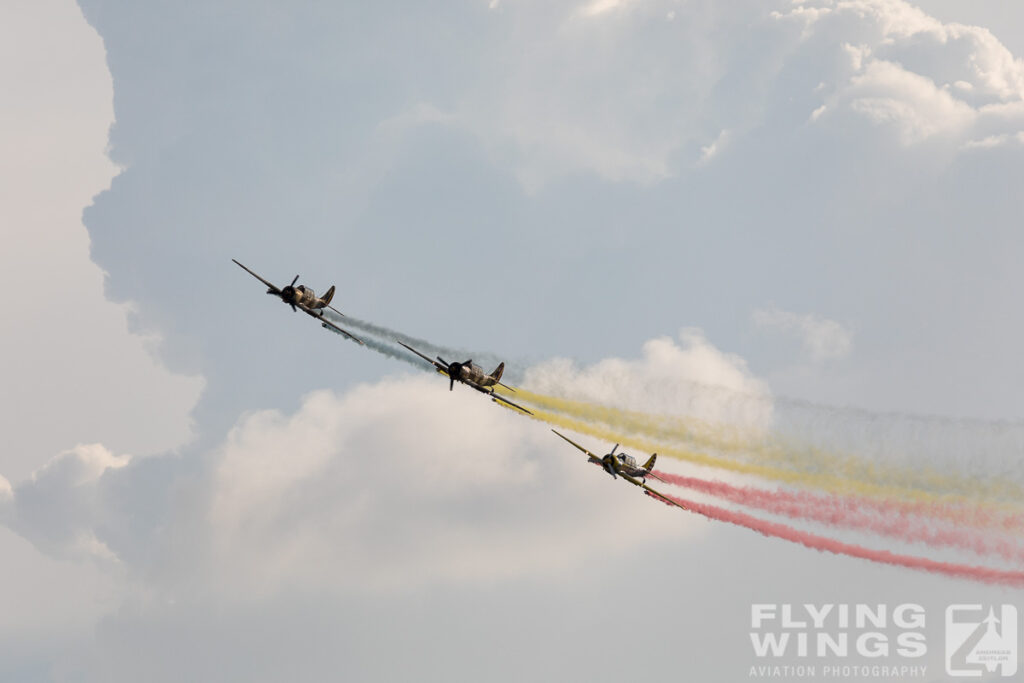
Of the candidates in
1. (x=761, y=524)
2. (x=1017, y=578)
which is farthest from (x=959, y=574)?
(x=761, y=524)

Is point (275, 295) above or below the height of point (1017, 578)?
above

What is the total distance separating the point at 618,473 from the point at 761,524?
2034cm

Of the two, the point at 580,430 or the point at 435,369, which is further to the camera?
the point at 580,430

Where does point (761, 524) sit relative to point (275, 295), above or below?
below

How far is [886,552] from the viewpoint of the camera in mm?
182625

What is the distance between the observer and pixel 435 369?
172 meters

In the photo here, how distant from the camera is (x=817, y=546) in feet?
599

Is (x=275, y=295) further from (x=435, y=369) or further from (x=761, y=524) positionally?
(x=761, y=524)

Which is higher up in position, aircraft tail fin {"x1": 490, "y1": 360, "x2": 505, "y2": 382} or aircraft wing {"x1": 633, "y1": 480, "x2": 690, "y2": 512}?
aircraft tail fin {"x1": 490, "y1": 360, "x2": 505, "y2": 382}

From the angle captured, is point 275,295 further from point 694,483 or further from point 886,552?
point 886,552

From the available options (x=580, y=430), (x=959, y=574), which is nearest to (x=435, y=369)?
(x=580, y=430)

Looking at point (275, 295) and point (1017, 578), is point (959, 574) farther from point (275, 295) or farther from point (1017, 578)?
point (275, 295)

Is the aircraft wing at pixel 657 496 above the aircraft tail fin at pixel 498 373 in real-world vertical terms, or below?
below

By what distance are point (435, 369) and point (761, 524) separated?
1746 inches
